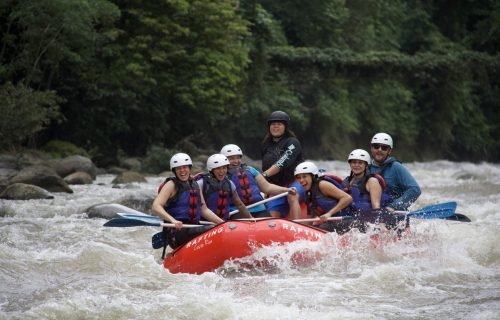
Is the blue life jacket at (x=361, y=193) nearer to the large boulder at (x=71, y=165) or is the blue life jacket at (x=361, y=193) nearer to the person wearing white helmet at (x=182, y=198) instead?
the person wearing white helmet at (x=182, y=198)

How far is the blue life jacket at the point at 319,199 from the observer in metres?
10.6

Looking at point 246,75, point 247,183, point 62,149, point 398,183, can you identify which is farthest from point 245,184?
point 246,75

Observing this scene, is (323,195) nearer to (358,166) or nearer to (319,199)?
(319,199)

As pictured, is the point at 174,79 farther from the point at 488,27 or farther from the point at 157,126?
the point at 488,27

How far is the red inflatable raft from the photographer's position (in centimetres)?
955

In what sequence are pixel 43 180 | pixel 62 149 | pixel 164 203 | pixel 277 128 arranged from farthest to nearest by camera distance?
1. pixel 62 149
2. pixel 43 180
3. pixel 277 128
4. pixel 164 203

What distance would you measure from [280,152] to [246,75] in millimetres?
18720

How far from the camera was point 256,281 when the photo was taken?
9.22 meters

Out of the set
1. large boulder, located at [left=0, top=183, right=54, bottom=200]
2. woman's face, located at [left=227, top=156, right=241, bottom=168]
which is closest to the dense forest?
large boulder, located at [left=0, top=183, right=54, bottom=200]

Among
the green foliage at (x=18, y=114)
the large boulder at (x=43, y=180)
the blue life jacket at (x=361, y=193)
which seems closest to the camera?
the blue life jacket at (x=361, y=193)

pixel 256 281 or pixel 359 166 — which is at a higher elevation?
pixel 359 166

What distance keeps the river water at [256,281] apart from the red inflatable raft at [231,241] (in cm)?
13

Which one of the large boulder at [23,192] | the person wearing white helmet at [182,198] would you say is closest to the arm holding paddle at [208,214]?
the person wearing white helmet at [182,198]

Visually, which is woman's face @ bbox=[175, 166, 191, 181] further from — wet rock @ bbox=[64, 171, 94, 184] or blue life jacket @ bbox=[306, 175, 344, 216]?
wet rock @ bbox=[64, 171, 94, 184]
